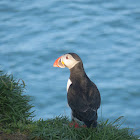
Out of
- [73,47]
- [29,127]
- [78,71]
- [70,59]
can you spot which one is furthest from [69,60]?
[73,47]

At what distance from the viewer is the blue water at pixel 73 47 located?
35.9 ft

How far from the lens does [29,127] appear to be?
18.1 feet

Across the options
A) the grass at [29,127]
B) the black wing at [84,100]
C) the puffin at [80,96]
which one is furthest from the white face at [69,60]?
the grass at [29,127]

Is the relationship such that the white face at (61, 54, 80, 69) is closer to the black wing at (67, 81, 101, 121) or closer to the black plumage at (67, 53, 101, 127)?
the black plumage at (67, 53, 101, 127)

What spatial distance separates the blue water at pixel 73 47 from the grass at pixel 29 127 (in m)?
3.50

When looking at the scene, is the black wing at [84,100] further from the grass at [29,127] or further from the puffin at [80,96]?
the grass at [29,127]

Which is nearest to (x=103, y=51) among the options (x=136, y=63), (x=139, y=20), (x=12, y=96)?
(x=136, y=63)

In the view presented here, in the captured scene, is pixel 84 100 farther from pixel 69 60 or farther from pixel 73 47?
pixel 73 47

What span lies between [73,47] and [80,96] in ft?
22.3

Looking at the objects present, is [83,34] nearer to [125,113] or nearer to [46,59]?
[46,59]

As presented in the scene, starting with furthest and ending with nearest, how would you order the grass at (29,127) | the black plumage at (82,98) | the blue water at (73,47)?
1. the blue water at (73,47)
2. the black plumage at (82,98)
3. the grass at (29,127)

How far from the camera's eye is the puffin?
18.4 ft

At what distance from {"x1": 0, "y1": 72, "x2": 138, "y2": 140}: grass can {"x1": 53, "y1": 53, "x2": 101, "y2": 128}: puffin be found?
165mm

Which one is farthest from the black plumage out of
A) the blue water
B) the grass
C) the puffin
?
the blue water
